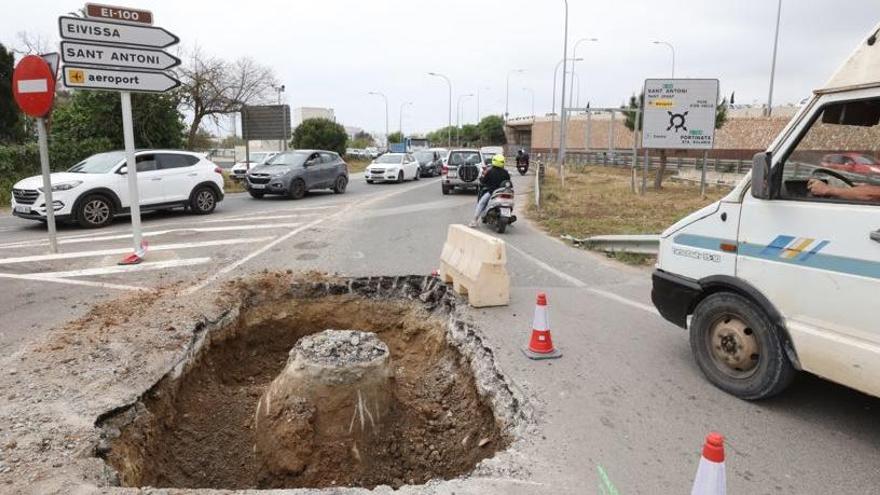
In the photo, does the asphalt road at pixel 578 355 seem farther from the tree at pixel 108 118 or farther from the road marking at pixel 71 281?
the tree at pixel 108 118

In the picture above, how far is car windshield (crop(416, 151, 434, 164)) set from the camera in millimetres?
36625

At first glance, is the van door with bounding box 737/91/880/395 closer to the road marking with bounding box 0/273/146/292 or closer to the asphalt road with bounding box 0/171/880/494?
the asphalt road with bounding box 0/171/880/494

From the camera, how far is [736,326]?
4.47 m

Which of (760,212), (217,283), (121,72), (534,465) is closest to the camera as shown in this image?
(534,465)

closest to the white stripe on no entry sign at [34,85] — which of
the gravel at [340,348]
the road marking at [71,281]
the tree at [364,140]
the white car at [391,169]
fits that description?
the road marking at [71,281]

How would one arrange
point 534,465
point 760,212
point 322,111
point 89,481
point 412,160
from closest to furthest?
point 89,481 → point 534,465 → point 760,212 → point 412,160 → point 322,111

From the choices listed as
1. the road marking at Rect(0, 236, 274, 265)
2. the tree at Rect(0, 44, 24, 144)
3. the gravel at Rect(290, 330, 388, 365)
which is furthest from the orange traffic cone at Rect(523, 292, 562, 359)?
the tree at Rect(0, 44, 24, 144)

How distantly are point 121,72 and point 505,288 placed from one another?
640 centimetres

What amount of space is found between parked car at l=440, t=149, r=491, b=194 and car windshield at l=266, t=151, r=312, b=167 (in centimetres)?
533

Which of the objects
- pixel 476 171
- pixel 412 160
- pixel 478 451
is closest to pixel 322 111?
pixel 412 160

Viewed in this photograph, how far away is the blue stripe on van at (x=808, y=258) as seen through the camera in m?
Answer: 3.52

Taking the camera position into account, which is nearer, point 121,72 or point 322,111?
point 121,72

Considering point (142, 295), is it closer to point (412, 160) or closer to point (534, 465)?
point (534, 465)

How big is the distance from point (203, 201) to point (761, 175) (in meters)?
14.2
